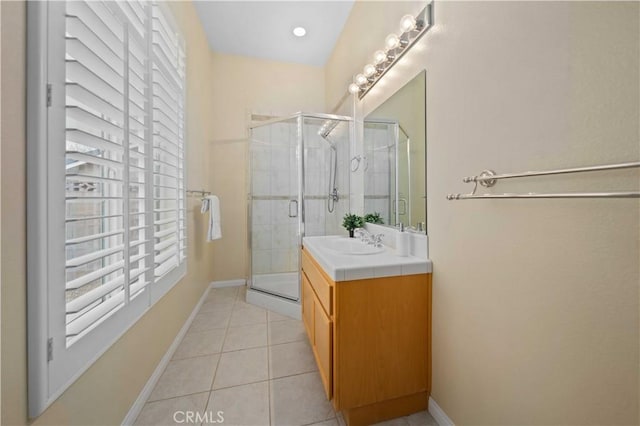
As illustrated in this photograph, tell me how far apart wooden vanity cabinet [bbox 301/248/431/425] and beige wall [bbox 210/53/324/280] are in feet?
7.46

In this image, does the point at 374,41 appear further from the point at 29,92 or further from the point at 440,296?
the point at 29,92

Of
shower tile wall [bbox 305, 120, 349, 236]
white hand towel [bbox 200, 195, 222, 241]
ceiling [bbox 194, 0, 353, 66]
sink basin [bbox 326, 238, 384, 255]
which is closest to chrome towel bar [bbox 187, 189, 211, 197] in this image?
white hand towel [bbox 200, 195, 222, 241]

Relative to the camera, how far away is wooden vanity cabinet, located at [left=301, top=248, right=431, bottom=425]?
117cm

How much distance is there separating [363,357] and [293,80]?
3.35 meters

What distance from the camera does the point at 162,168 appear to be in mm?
1711

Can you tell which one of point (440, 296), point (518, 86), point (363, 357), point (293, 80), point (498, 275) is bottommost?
point (363, 357)

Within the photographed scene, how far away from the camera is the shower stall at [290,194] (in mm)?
2627

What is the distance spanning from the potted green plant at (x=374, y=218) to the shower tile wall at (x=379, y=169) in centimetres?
3

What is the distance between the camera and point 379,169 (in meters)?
1.91

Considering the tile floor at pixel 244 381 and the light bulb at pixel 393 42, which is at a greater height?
the light bulb at pixel 393 42

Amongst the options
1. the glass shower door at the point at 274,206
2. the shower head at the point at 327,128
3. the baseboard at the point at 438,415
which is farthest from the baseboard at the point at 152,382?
the shower head at the point at 327,128

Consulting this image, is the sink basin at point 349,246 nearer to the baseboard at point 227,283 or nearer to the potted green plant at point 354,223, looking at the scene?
the potted green plant at point 354,223

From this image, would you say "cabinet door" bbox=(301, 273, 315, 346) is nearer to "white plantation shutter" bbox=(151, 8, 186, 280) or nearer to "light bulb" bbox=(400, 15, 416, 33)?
"white plantation shutter" bbox=(151, 8, 186, 280)

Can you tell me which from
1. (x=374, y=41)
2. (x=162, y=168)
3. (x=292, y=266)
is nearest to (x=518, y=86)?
(x=374, y=41)
